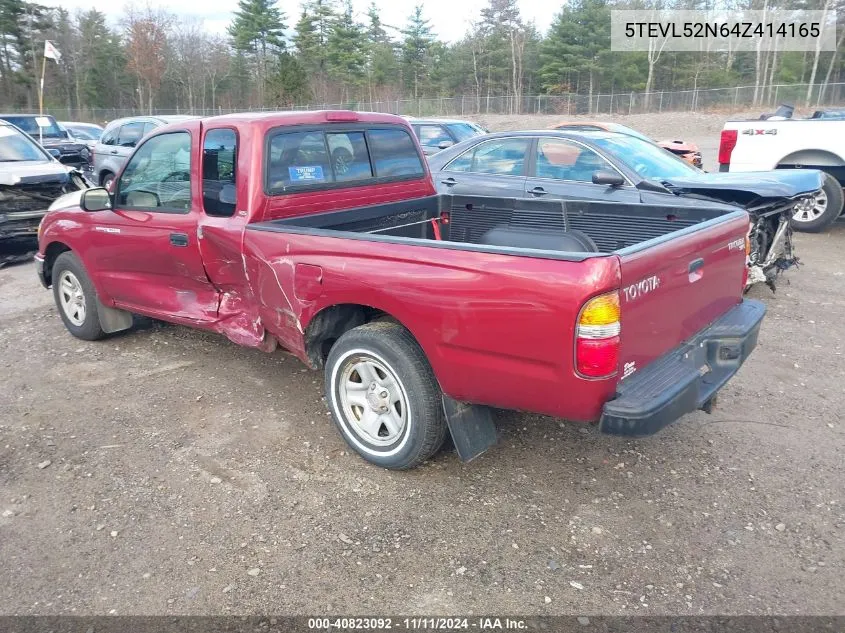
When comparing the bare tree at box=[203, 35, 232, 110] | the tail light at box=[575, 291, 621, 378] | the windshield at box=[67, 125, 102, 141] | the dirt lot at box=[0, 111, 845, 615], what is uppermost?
the bare tree at box=[203, 35, 232, 110]

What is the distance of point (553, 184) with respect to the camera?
6.97 metres

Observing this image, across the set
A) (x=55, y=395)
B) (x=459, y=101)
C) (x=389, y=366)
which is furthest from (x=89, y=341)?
(x=459, y=101)

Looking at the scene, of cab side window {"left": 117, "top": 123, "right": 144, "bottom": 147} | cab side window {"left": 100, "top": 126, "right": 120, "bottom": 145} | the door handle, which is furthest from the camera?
cab side window {"left": 100, "top": 126, "right": 120, "bottom": 145}

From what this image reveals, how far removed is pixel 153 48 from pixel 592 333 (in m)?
55.8

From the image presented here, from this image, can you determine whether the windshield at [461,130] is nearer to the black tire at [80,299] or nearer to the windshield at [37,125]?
the black tire at [80,299]

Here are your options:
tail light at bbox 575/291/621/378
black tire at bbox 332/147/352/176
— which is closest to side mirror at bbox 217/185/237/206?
black tire at bbox 332/147/352/176

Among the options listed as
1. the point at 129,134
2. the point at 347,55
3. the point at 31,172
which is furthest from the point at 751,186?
the point at 347,55

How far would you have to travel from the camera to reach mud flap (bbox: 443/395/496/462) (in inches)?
128

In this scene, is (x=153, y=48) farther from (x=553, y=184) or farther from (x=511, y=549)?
(x=511, y=549)

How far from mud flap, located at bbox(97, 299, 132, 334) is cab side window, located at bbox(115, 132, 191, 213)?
0.98 m

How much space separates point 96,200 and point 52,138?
14.9 m

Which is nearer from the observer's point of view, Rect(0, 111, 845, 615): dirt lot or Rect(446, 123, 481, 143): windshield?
Rect(0, 111, 845, 615): dirt lot

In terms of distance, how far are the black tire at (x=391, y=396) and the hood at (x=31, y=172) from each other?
7.52 m

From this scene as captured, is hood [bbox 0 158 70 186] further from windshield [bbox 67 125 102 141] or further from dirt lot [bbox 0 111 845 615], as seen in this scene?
windshield [bbox 67 125 102 141]
